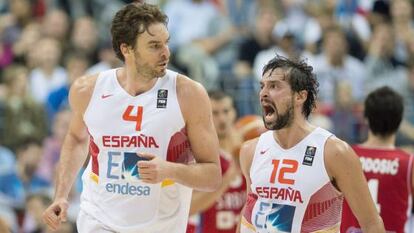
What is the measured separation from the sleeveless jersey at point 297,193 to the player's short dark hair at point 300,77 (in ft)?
0.72

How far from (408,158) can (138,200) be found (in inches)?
92.4

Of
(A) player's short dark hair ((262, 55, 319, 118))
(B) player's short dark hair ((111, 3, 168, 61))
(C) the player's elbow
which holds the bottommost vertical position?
(C) the player's elbow

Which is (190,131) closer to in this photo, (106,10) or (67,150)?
(67,150)

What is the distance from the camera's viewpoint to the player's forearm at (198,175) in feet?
24.3

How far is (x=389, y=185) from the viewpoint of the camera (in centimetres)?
873

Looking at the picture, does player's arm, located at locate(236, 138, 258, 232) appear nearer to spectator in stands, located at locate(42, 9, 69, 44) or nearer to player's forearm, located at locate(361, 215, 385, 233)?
player's forearm, located at locate(361, 215, 385, 233)

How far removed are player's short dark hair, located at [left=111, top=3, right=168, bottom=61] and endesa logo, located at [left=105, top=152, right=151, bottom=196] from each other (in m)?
0.81

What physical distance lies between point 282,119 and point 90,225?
5.31 ft

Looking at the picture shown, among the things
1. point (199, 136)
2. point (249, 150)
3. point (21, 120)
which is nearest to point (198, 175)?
point (199, 136)

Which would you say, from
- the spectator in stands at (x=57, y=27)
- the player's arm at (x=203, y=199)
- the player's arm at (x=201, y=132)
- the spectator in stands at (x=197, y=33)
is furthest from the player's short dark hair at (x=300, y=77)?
the spectator in stands at (x=57, y=27)

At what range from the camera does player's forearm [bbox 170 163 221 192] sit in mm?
7395

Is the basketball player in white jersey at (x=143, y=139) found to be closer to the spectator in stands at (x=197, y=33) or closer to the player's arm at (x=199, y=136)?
the player's arm at (x=199, y=136)

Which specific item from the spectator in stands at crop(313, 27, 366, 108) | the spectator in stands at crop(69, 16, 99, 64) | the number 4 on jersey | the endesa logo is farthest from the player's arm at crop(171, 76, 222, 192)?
the spectator in stands at crop(69, 16, 99, 64)

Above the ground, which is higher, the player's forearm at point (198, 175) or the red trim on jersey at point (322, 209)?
the player's forearm at point (198, 175)
